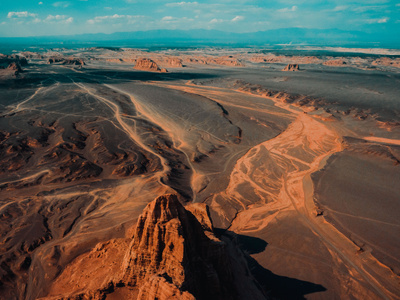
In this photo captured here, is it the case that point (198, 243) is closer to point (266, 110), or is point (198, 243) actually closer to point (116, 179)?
point (116, 179)

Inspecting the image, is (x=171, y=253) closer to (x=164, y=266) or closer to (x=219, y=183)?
(x=164, y=266)

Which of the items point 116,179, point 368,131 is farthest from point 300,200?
point 368,131

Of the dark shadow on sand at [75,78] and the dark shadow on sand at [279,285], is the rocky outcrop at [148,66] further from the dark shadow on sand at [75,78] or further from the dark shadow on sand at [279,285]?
the dark shadow on sand at [279,285]

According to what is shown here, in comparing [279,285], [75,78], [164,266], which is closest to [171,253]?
[164,266]

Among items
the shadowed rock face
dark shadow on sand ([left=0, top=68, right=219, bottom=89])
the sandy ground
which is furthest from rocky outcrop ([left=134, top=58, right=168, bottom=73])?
the shadowed rock face

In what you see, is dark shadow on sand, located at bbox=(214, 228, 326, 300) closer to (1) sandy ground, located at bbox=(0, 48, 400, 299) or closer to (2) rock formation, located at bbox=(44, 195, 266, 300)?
(1) sandy ground, located at bbox=(0, 48, 400, 299)

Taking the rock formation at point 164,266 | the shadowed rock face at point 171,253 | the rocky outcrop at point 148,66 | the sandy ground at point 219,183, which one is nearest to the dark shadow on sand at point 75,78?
the rocky outcrop at point 148,66

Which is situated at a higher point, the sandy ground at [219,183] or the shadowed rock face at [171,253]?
the shadowed rock face at [171,253]

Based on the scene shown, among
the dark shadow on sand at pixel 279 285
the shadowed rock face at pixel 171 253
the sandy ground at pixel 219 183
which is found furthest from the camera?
the sandy ground at pixel 219 183
